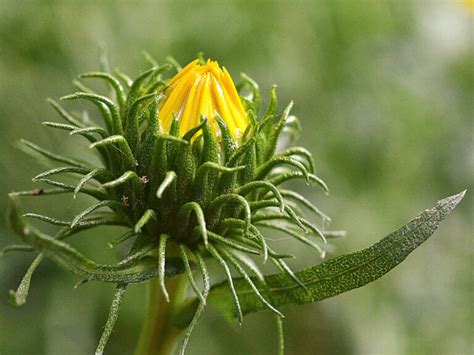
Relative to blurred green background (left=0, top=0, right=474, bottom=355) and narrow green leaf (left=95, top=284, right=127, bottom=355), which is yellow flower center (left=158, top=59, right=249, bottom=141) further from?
blurred green background (left=0, top=0, right=474, bottom=355)

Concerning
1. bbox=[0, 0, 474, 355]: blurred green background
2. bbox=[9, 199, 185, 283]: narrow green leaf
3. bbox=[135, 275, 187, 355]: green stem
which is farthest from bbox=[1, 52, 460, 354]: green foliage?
bbox=[0, 0, 474, 355]: blurred green background

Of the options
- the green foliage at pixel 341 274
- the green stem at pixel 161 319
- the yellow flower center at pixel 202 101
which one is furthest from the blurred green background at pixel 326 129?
the yellow flower center at pixel 202 101

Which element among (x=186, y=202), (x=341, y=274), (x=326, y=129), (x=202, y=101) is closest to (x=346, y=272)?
(x=341, y=274)

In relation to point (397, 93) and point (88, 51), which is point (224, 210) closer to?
point (88, 51)

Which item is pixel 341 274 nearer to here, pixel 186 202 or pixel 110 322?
pixel 186 202

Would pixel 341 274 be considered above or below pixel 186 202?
above
